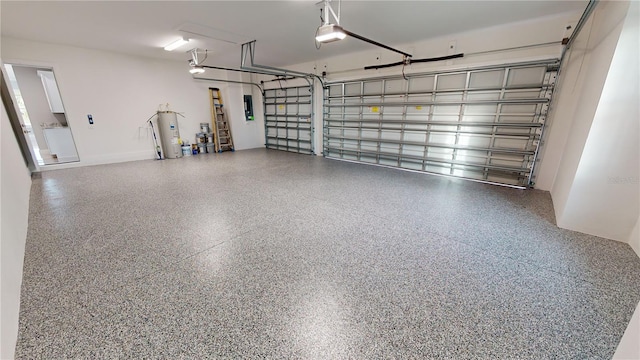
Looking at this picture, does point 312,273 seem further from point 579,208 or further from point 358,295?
point 579,208

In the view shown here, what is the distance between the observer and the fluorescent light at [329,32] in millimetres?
2900

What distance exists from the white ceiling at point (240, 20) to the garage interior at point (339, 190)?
0.05 metres

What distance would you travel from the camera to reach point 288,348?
1.34 metres

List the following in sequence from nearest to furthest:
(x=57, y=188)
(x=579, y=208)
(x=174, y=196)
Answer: (x=579, y=208)
(x=174, y=196)
(x=57, y=188)

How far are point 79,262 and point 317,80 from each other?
21.7 ft

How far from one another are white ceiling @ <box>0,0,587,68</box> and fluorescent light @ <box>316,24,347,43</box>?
0.60 metres

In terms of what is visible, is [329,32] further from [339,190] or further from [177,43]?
[177,43]

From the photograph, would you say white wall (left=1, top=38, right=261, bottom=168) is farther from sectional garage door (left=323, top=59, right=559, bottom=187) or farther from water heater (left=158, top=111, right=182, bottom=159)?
sectional garage door (left=323, top=59, right=559, bottom=187)

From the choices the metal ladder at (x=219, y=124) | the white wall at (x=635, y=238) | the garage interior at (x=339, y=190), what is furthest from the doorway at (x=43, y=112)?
the white wall at (x=635, y=238)

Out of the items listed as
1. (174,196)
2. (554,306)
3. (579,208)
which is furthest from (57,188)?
(579,208)

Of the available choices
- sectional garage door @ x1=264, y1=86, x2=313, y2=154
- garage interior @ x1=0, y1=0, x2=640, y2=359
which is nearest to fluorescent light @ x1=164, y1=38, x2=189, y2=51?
garage interior @ x1=0, y1=0, x2=640, y2=359

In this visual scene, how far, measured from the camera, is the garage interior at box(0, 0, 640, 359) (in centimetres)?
149

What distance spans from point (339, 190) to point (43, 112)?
1017cm

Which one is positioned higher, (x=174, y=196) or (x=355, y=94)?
(x=355, y=94)
